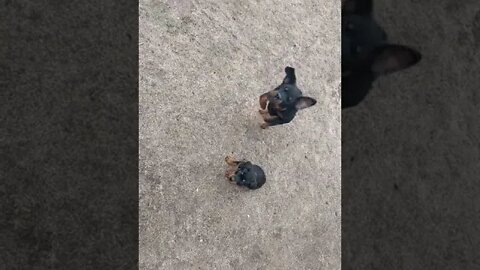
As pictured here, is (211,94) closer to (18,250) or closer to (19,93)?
(19,93)

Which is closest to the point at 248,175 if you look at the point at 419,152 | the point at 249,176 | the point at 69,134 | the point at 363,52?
the point at 249,176

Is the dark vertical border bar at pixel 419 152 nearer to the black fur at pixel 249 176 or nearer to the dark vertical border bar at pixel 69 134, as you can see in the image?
the black fur at pixel 249 176

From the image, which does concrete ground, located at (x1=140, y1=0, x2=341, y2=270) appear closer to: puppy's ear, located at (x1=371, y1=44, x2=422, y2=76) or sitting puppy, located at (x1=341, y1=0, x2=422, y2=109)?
sitting puppy, located at (x1=341, y1=0, x2=422, y2=109)

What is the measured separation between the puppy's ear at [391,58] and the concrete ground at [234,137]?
241 millimetres

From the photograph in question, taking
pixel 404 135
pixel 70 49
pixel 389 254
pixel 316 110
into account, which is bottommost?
pixel 389 254

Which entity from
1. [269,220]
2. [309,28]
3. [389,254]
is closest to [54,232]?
[269,220]

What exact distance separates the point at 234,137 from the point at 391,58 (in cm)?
113

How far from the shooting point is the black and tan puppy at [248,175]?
2906 mm

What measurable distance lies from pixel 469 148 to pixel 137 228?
2.52 metres

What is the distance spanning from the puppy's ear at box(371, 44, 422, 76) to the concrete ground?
0.24m

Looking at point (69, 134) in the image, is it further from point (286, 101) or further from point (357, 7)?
point (357, 7)

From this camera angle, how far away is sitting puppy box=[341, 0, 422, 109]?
350 centimetres

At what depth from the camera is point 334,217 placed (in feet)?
11.3

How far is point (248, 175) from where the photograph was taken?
9.52 feet
